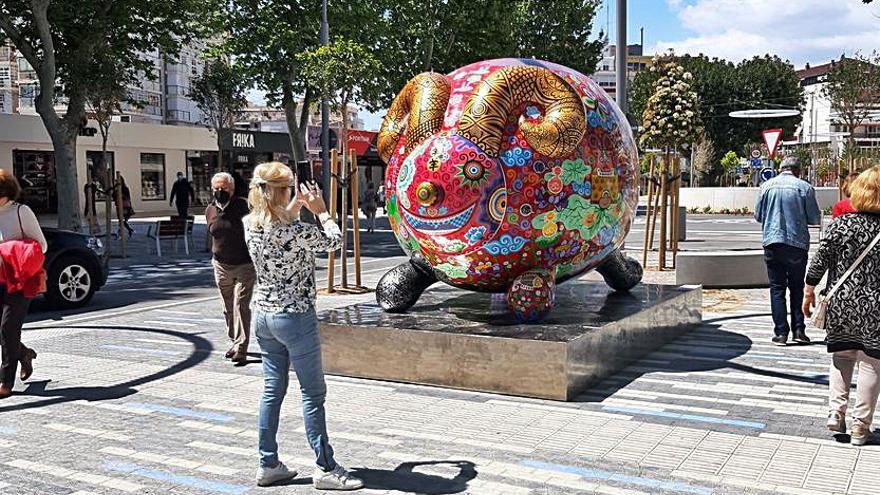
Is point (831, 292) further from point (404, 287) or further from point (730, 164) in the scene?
point (730, 164)

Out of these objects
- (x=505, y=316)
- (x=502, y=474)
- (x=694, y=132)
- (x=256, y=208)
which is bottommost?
(x=502, y=474)

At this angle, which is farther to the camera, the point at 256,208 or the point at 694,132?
the point at 694,132

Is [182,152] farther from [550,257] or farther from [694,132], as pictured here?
[550,257]

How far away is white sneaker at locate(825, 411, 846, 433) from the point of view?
5.73 m

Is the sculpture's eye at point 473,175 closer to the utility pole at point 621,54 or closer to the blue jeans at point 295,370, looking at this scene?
the blue jeans at point 295,370

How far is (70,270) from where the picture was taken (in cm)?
1232

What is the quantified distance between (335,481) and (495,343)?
2342 millimetres

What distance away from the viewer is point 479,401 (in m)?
6.79

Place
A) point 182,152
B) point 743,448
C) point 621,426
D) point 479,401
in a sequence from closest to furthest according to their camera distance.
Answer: point 743,448 → point 621,426 → point 479,401 → point 182,152

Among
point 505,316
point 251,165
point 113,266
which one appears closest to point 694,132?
point 113,266

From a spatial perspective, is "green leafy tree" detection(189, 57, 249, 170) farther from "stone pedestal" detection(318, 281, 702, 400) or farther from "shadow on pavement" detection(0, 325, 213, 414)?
"stone pedestal" detection(318, 281, 702, 400)

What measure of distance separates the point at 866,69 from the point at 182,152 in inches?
1421

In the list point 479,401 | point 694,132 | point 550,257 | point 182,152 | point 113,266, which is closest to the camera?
point 479,401

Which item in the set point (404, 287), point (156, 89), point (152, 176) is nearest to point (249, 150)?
point (152, 176)
